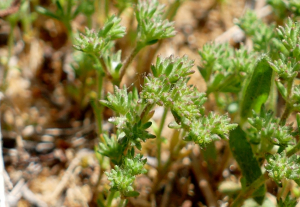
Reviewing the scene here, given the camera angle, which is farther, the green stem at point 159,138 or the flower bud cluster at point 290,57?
the green stem at point 159,138

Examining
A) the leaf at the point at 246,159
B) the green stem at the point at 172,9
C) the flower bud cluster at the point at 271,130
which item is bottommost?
the leaf at the point at 246,159

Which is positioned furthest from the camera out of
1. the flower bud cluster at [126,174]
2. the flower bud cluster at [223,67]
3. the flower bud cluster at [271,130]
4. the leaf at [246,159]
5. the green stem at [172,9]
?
the green stem at [172,9]

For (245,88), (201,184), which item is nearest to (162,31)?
(245,88)

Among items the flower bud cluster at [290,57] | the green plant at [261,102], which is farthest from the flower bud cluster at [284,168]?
the flower bud cluster at [290,57]

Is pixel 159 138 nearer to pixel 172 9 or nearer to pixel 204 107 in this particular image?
pixel 204 107

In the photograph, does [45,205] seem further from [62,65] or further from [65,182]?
[62,65]

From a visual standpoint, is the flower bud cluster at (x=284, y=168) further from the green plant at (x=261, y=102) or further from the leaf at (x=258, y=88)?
the leaf at (x=258, y=88)

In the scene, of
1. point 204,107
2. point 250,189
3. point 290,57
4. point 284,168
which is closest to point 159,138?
point 204,107
